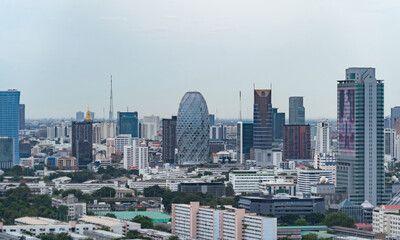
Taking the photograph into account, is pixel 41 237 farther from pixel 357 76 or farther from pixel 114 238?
pixel 357 76

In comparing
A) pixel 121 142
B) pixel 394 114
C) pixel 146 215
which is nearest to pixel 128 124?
pixel 121 142

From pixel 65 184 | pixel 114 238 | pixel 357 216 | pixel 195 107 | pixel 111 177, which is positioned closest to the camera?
pixel 114 238

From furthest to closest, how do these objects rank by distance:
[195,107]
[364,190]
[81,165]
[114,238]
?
[195,107]
[81,165]
[364,190]
[114,238]

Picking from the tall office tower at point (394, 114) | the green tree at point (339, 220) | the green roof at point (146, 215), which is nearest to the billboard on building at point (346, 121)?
the green tree at point (339, 220)

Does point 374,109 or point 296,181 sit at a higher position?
point 374,109

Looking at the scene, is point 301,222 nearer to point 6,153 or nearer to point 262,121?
point 262,121

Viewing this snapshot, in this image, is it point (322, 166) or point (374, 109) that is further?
point (322, 166)

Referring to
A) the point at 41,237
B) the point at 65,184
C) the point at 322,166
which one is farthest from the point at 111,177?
the point at 41,237

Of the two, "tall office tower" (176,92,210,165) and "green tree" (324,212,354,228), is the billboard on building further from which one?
"tall office tower" (176,92,210,165)
